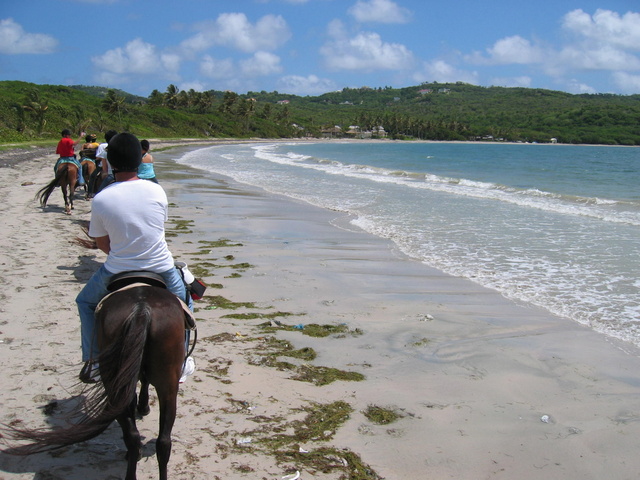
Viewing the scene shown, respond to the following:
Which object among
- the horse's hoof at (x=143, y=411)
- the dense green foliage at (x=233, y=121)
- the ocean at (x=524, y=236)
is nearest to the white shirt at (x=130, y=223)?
the horse's hoof at (x=143, y=411)

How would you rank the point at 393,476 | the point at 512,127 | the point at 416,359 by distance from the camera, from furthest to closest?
the point at 512,127, the point at 416,359, the point at 393,476

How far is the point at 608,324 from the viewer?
606 cm

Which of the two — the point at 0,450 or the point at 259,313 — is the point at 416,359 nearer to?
the point at 259,313

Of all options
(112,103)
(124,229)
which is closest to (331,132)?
(112,103)

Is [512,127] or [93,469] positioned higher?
[512,127]

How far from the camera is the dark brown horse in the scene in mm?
2816

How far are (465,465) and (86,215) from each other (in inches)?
393

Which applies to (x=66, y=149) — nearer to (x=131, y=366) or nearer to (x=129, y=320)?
(x=129, y=320)

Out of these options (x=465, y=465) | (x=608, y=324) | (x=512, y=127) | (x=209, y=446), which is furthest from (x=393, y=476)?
(x=512, y=127)

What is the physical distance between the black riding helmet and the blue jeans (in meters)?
0.65

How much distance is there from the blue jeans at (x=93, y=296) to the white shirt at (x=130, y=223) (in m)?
0.09

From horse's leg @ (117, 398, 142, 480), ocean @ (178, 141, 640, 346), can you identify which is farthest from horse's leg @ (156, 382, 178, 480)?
ocean @ (178, 141, 640, 346)

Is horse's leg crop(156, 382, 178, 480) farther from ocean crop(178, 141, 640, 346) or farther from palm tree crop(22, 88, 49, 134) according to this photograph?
palm tree crop(22, 88, 49, 134)

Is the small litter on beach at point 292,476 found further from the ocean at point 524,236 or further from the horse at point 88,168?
the horse at point 88,168
